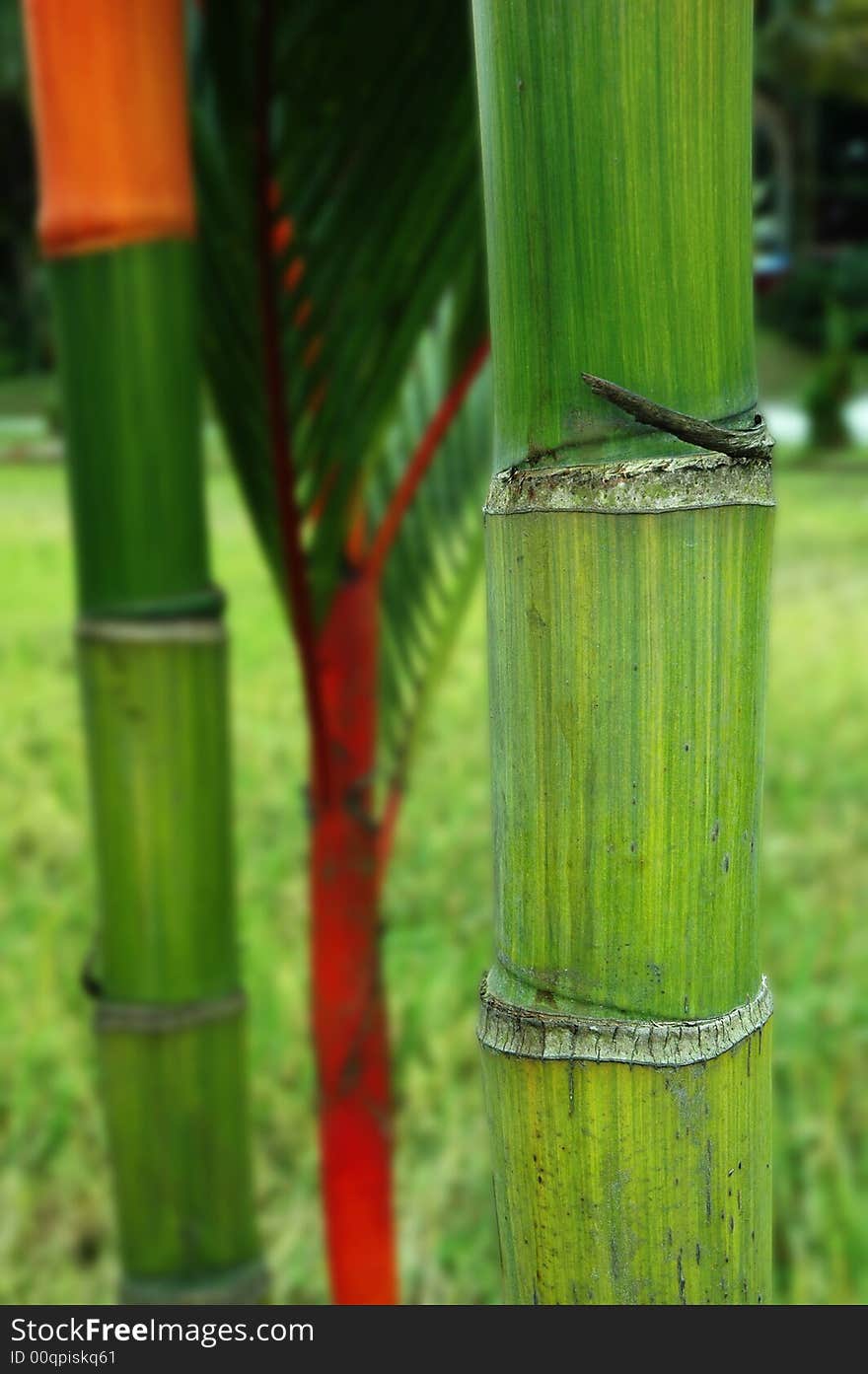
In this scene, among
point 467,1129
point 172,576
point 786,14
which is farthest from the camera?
point 786,14

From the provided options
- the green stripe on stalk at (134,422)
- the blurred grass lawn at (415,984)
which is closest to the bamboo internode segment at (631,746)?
the green stripe on stalk at (134,422)

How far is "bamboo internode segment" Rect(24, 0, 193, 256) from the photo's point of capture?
0.61 metres

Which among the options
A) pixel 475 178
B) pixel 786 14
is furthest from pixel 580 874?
pixel 786 14

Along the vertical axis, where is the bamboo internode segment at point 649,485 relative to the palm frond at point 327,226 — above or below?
below

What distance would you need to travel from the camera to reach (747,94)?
1.07 ft

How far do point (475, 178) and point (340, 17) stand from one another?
0.10m

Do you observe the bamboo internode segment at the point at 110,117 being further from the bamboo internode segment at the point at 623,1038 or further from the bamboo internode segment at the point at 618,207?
the bamboo internode segment at the point at 623,1038

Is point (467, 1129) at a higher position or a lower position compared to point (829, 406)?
lower

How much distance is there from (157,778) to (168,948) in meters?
0.09

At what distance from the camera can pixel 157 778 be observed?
26.8 inches

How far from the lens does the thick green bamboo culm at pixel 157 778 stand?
65cm

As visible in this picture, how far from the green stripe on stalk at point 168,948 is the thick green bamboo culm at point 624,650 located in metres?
0.35

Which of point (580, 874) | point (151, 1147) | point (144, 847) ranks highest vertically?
point (580, 874)
